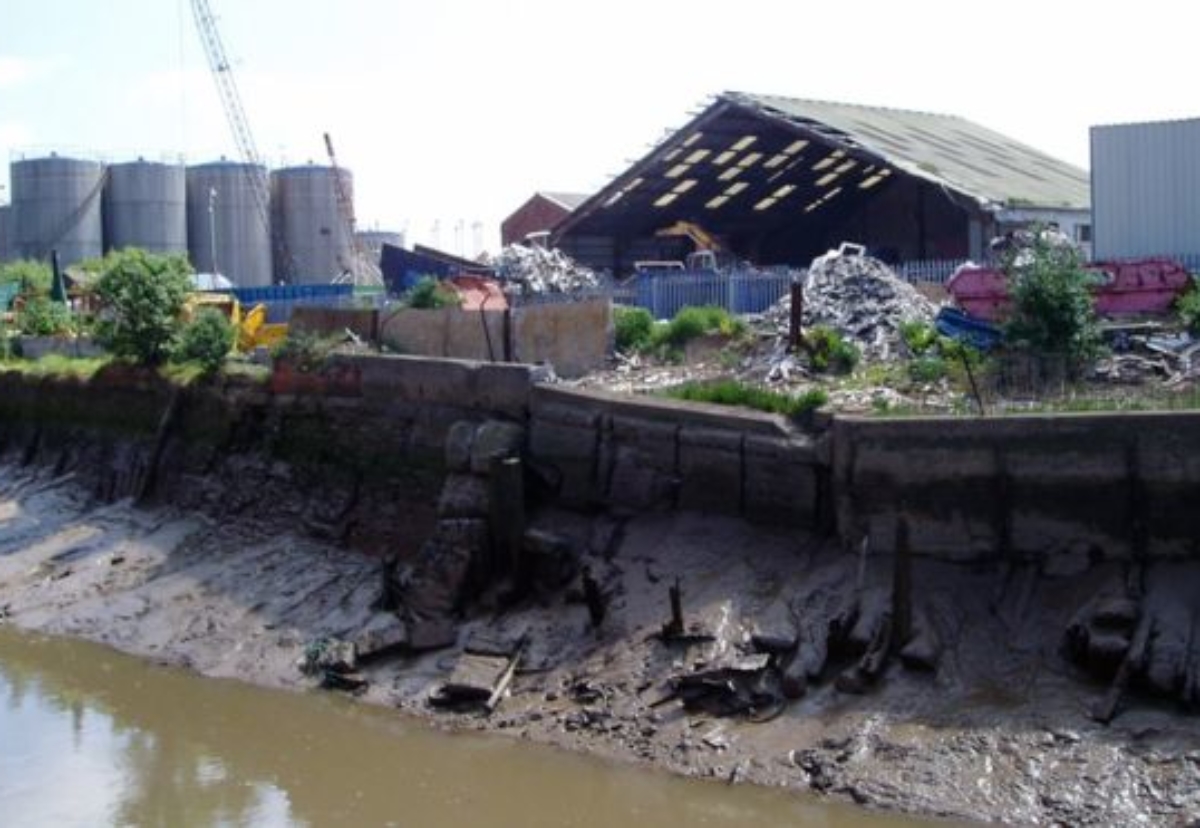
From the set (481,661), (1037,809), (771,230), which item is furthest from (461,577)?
(771,230)

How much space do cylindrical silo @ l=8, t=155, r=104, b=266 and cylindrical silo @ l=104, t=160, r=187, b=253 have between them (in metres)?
0.72

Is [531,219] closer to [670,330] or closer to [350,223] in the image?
[350,223]

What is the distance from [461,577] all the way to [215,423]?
8462 mm

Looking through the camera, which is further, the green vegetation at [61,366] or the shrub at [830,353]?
the green vegetation at [61,366]

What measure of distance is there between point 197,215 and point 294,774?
55.8 metres

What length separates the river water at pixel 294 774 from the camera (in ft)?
41.9

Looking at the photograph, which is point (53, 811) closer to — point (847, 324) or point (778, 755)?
point (778, 755)

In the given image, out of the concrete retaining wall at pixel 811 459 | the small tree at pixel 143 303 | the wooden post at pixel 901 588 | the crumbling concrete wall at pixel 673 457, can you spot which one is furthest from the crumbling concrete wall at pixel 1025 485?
the small tree at pixel 143 303

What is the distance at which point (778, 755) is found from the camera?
13.2 m

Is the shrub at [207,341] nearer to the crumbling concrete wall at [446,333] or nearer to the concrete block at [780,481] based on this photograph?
Result: the crumbling concrete wall at [446,333]

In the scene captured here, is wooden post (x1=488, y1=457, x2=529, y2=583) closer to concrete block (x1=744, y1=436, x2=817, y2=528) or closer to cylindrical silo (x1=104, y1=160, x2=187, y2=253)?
concrete block (x1=744, y1=436, x2=817, y2=528)

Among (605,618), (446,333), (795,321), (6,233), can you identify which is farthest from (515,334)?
(6,233)

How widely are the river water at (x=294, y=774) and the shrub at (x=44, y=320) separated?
20346mm

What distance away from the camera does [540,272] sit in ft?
111
